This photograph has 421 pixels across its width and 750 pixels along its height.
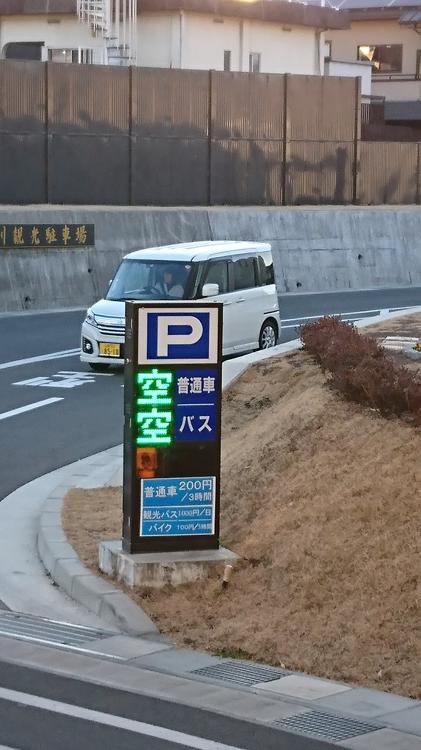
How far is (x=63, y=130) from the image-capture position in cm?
3619

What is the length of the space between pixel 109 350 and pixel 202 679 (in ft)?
46.2

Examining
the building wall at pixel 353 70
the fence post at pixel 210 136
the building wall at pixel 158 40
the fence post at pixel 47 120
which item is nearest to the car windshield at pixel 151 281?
the fence post at pixel 47 120

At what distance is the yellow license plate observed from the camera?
22328 millimetres

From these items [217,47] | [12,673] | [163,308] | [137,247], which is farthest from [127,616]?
[217,47]

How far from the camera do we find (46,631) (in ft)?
31.2

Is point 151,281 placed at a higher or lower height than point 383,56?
lower

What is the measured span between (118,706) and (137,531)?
8.64ft

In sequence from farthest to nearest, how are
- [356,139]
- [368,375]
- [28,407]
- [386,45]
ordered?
1. [386,45]
2. [356,139]
3. [28,407]
4. [368,375]

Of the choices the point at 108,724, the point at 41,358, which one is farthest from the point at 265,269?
the point at 108,724

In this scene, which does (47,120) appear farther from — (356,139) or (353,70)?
(353,70)

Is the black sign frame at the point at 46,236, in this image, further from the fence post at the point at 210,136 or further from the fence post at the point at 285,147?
the fence post at the point at 285,147

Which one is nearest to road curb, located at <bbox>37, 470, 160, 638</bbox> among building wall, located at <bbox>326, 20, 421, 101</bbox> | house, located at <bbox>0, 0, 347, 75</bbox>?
house, located at <bbox>0, 0, 347, 75</bbox>

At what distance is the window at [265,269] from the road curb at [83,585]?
12.0m

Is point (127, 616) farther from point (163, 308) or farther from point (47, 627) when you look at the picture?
point (163, 308)
